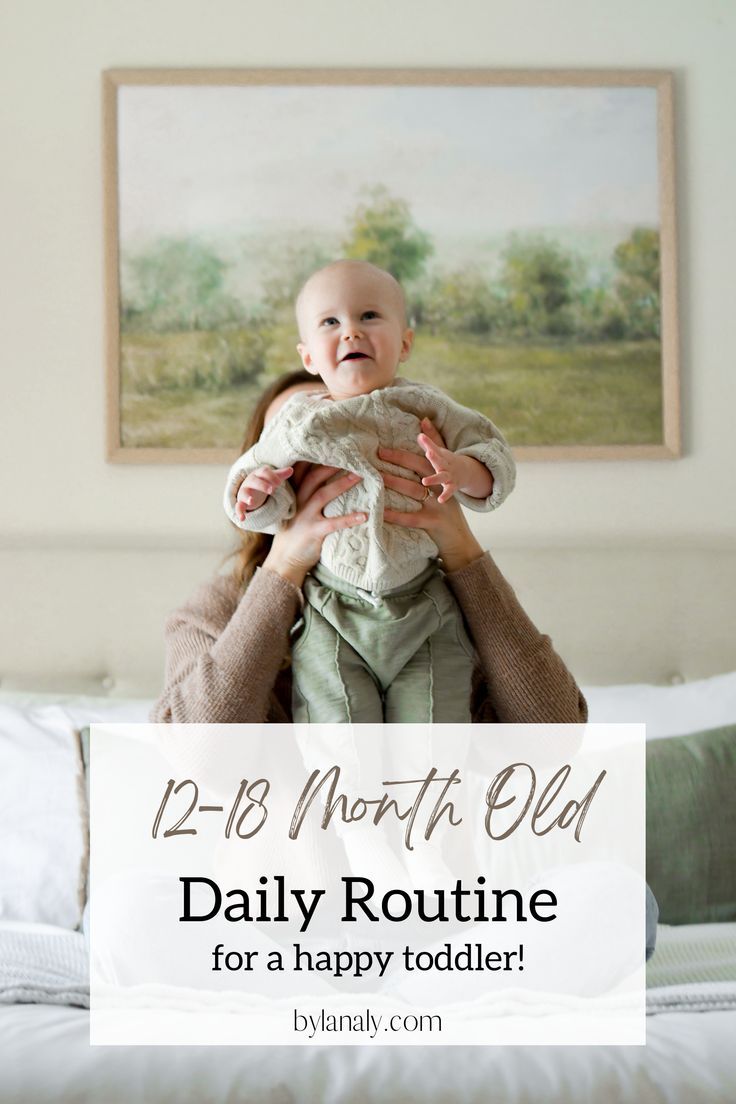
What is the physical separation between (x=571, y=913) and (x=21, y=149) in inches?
78.1

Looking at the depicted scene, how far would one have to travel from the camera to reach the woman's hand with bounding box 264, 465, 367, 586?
4.60 ft

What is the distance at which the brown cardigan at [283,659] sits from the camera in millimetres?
1459

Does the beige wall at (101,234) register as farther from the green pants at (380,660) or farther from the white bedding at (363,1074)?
the white bedding at (363,1074)

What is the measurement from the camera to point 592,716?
2.20 meters

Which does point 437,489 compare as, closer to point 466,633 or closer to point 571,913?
point 466,633

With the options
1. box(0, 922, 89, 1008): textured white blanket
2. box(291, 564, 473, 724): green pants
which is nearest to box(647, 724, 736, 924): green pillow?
box(291, 564, 473, 724): green pants

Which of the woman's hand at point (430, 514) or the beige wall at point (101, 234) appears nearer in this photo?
the woman's hand at point (430, 514)

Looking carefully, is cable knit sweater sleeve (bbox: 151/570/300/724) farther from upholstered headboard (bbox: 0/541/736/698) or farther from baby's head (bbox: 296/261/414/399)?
upholstered headboard (bbox: 0/541/736/698)

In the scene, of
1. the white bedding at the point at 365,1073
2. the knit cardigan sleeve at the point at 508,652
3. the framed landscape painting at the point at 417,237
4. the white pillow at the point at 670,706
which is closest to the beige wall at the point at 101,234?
the framed landscape painting at the point at 417,237

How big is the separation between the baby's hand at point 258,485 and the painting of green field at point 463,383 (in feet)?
3.78

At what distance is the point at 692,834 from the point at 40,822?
108 centimetres

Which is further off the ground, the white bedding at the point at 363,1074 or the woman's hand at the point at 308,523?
the woman's hand at the point at 308,523

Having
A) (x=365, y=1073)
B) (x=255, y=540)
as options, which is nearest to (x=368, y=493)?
(x=255, y=540)

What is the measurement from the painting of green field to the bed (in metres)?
0.27
